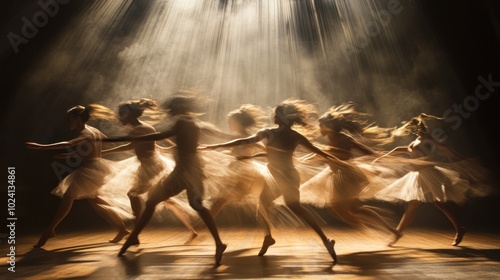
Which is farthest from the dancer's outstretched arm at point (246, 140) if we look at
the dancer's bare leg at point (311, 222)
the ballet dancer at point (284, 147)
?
the dancer's bare leg at point (311, 222)

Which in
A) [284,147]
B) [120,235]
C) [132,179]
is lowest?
[120,235]

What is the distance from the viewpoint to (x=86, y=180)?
417 centimetres

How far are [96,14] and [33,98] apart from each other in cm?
134

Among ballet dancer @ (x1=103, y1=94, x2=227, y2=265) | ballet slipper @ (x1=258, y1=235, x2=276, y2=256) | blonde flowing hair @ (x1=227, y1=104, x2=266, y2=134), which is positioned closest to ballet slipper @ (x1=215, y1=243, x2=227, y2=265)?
ballet dancer @ (x1=103, y1=94, x2=227, y2=265)

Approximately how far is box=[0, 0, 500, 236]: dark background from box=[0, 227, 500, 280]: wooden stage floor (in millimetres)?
1166

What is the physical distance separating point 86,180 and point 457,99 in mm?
4460

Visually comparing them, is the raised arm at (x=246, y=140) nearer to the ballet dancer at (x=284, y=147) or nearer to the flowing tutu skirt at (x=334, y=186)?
the ballet dancer at (x=284, y=147)

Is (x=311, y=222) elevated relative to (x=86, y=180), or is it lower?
lower

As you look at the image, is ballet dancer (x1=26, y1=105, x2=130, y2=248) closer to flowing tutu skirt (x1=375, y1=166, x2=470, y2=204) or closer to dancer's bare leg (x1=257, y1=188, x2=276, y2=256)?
dancer's bare leg (x1=257, y1=188, x2=276, y2=256)

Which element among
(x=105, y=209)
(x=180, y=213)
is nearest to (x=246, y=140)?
(x=180, y=213)

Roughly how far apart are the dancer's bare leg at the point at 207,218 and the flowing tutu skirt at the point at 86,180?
1105 millimetres

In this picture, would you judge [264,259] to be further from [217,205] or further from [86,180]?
[86,180]

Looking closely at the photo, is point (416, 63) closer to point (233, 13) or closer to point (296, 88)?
point (296, 88)

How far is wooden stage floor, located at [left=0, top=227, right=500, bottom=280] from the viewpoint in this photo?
9.96 ft
